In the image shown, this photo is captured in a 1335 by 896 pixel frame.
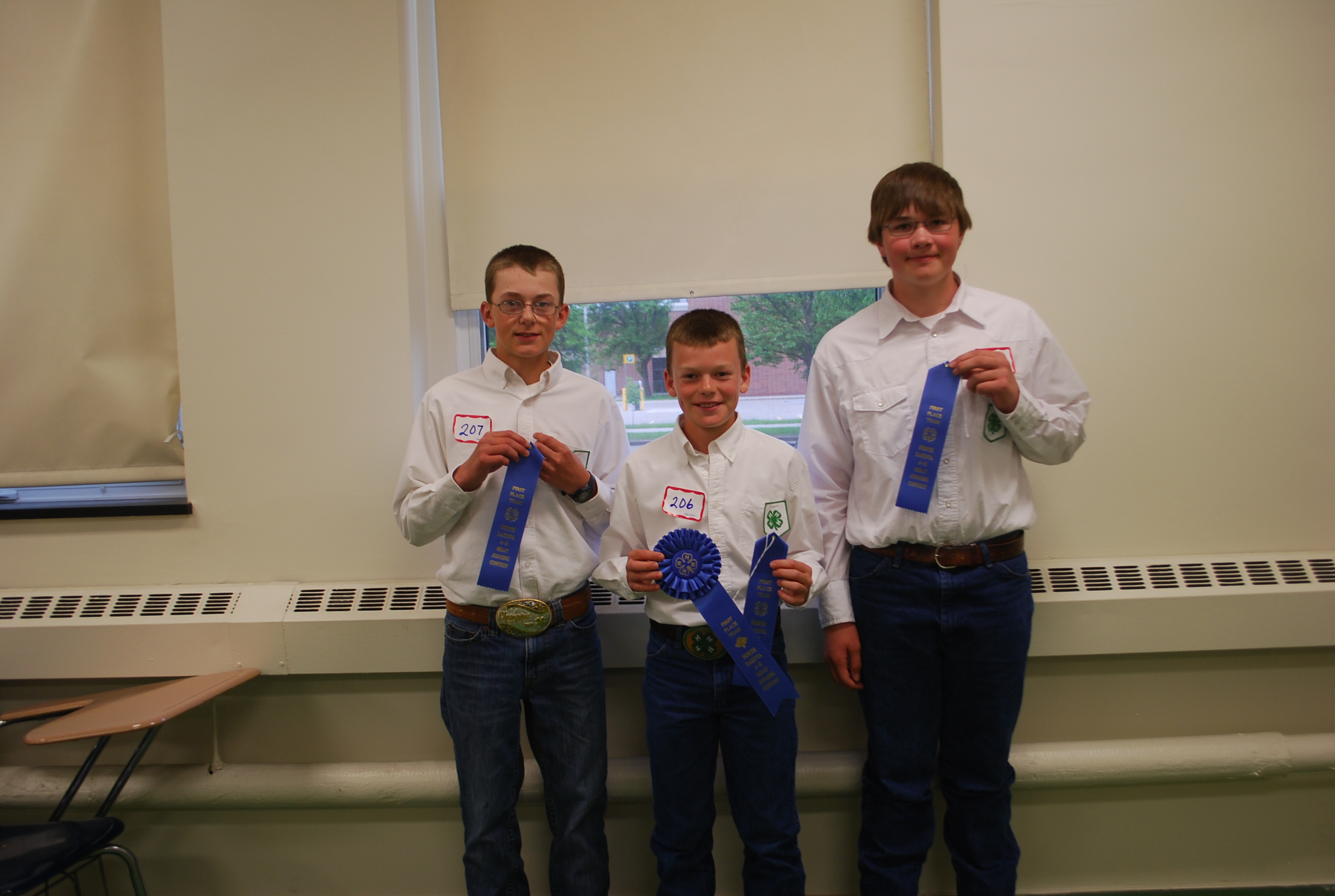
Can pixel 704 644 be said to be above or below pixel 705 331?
below

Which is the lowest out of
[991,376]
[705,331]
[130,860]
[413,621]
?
[130,860]

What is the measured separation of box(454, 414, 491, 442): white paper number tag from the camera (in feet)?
5.23

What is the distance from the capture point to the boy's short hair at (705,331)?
4.79 ft

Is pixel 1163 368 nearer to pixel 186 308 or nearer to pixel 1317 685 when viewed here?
pixel 1317 685

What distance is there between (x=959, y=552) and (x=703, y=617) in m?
0.58

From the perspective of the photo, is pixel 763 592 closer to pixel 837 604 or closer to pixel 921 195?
pixel 837 604

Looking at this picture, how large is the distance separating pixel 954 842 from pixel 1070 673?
606 mm

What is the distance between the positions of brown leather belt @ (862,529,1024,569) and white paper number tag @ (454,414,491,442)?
0.93 metres

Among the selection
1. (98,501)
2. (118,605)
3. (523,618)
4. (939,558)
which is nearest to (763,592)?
(939,558)

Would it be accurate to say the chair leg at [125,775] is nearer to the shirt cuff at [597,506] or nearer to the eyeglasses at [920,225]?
the shirt cuff at [597,506]

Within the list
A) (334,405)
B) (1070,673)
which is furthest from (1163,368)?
(334,405)

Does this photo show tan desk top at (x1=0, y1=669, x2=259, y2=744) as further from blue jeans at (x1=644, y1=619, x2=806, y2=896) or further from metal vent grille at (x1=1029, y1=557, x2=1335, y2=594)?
metal vent grille at (x1=1029, y1=557, x2=1335, y2=594)

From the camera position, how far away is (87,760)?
1.67 meters

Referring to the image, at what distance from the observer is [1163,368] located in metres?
1.94
